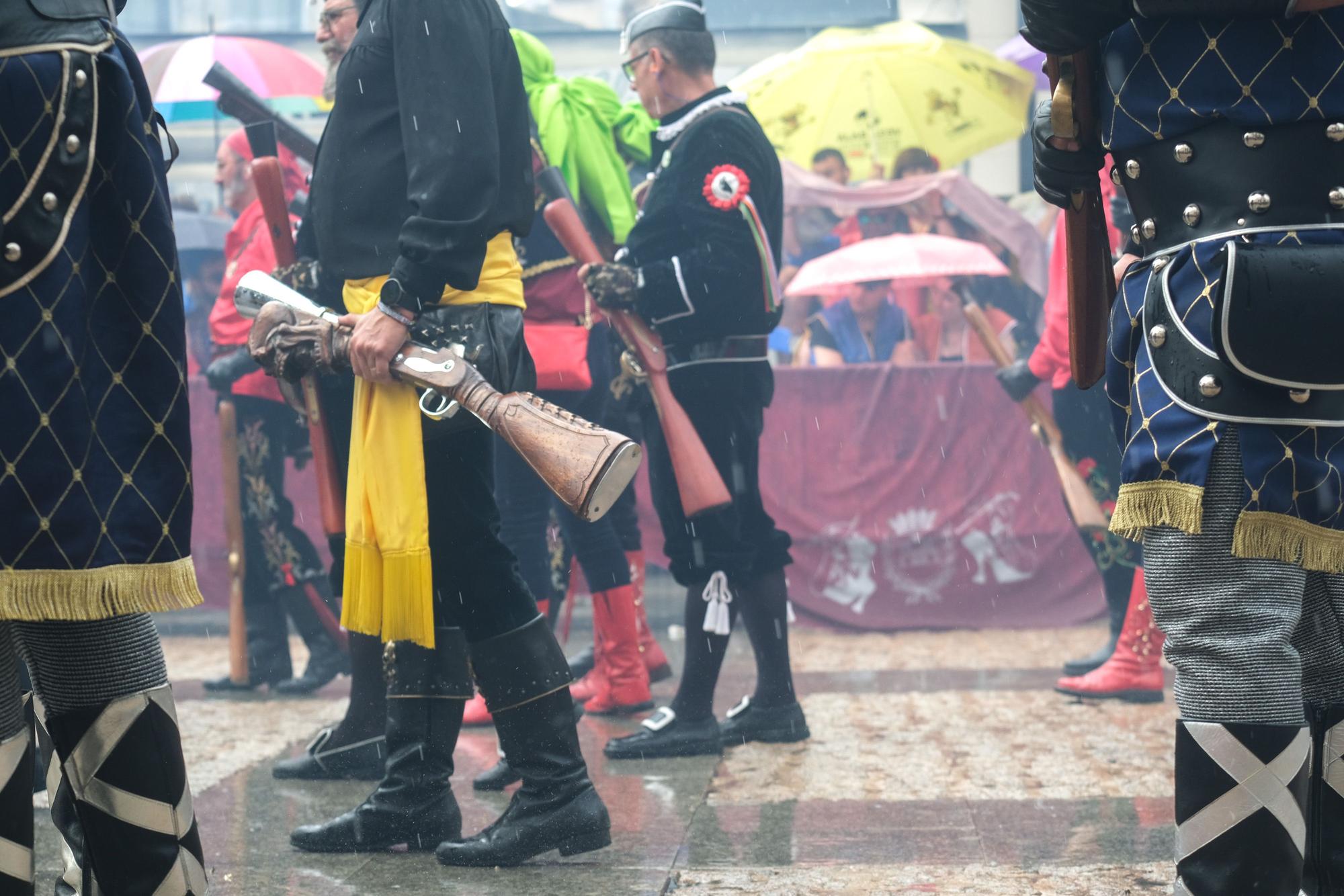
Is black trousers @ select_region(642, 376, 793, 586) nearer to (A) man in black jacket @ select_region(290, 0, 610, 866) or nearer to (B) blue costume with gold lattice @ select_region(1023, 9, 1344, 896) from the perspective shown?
(A) man in black jacket @ select_region(290, 0, 610, 866)

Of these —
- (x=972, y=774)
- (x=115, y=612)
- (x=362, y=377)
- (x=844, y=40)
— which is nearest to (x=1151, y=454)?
(x=115, y=612)

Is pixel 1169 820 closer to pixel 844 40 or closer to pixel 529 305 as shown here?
pixel 529 305

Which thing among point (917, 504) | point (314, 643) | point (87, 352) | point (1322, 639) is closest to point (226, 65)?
point (314, 643)

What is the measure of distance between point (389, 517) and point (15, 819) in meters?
1.18

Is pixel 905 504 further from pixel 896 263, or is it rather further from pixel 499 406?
pixel 499 406

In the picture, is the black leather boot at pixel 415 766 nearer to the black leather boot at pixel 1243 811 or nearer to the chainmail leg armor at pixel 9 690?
the chainmail leg armor at pixel 9 690

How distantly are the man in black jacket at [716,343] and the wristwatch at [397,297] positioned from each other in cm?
139

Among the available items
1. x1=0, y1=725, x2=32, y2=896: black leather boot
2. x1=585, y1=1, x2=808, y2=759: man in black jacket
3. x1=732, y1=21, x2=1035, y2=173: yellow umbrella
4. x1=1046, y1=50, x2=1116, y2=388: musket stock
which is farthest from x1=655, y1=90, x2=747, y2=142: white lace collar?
x1=732, y1=21, x2=1035, y2=173: yellow umbrella

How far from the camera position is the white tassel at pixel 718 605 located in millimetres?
4398

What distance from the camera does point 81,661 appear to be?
2033 millimetres

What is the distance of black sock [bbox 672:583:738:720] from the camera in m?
4.32

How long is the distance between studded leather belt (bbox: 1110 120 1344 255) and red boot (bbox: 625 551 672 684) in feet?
11.1

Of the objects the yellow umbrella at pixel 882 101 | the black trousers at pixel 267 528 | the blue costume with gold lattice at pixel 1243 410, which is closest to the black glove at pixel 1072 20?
the blue costume with gold lattice at pixel 1243 410

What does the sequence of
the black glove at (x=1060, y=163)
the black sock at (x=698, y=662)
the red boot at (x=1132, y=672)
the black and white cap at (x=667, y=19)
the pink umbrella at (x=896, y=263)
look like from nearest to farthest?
the black glove at (x=1060, y=163) < the black sock at (x=698, y=662) < the black and white cap at (x=667, y=19) < the red boot at (x=1132, y=672) < the pink umbrella at (x=896, y=263)
